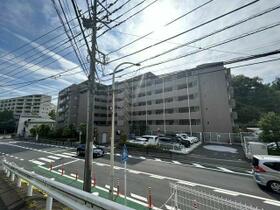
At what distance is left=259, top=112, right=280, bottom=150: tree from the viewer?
17.1m

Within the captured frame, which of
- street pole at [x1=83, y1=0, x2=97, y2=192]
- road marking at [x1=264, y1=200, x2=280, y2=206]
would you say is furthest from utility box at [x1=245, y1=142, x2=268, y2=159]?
street pole at [x1=83, y1=0, x2=97, y2=192]

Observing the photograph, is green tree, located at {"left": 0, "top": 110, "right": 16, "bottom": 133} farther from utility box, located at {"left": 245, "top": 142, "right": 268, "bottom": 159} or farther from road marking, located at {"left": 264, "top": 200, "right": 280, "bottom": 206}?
road marking, located at {"left": 264, "top": 200, "right": 280, "bottom": 206}

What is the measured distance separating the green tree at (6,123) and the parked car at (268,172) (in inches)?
3217

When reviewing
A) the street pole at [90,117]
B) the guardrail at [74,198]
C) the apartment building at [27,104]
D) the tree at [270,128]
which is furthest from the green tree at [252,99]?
the apartment building at [27,104]

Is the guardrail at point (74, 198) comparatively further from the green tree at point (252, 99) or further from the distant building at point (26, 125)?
the distant building at point (26, 125)

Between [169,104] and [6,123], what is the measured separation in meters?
66.4

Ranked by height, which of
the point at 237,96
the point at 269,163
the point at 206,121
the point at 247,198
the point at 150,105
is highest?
the point at 237,96

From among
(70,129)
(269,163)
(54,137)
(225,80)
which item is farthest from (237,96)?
(54,137)

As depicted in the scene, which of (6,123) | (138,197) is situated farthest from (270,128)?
(6,123)

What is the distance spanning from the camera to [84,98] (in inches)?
1937

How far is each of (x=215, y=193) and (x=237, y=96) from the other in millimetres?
44544

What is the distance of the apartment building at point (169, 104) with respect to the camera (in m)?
30.0

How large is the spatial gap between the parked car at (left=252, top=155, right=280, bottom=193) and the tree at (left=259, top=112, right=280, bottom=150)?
33.7 ft

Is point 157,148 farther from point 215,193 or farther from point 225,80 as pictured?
point 225,80
